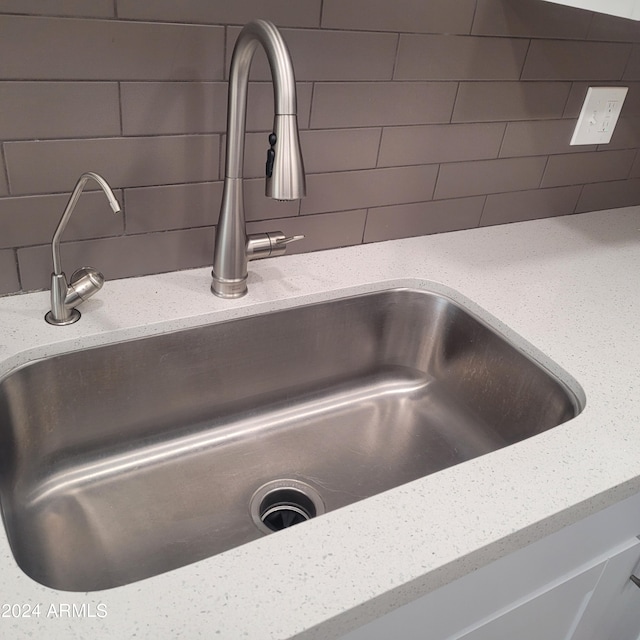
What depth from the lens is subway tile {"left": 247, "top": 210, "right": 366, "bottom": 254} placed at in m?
0.96

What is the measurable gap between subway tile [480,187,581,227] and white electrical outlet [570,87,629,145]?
0.11m

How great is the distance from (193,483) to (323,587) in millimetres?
380

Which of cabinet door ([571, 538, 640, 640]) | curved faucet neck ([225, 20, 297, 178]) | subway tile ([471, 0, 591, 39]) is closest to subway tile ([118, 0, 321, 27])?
curved faucet neck ([225, 20, 297, 178])

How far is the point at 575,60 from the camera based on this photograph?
→ 109 cm

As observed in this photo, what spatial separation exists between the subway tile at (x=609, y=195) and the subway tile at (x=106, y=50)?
2.92 ft

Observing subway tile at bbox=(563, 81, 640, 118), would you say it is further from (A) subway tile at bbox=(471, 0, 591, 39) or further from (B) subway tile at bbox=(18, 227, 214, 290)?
(B) subway tile at bbox=(18, 227, 214, 290)

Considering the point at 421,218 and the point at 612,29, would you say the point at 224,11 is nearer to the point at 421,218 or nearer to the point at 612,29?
the point at 421,218

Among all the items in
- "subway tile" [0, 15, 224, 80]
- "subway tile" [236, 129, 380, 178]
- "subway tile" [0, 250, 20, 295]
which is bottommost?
"subway tile" [0, 250, 20, 295]

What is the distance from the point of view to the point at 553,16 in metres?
1.02

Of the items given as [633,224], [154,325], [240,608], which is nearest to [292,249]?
[154,325]

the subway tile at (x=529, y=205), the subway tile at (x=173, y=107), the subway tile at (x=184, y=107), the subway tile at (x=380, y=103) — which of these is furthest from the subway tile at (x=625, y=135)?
the subway tile at (x=173, y=107)

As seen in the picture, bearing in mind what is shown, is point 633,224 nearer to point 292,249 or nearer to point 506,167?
point 506,167

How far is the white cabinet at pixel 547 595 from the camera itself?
22.6 inches

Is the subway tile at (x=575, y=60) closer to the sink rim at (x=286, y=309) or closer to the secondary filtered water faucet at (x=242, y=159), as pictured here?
the sink rim at (x=286, y=309)
